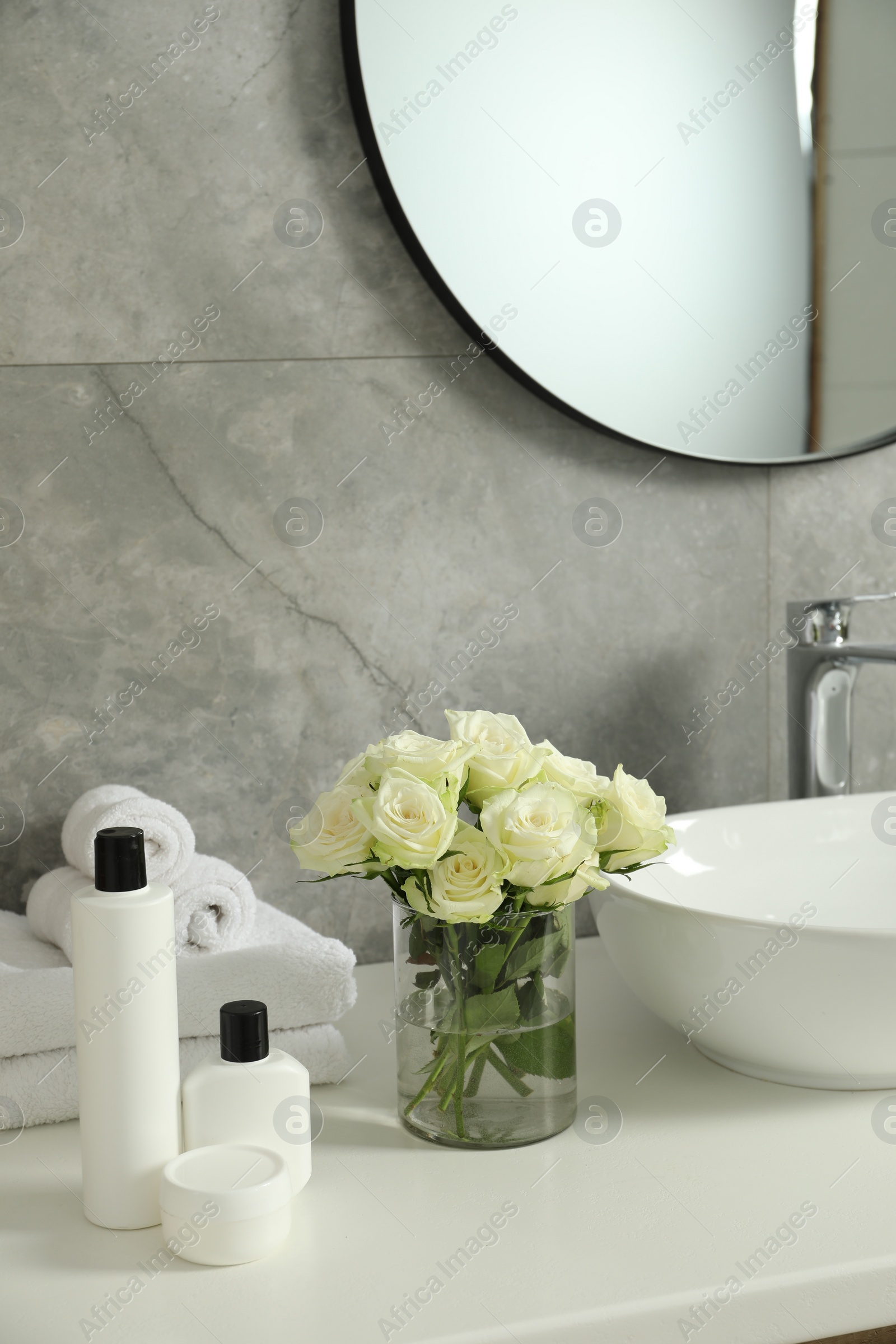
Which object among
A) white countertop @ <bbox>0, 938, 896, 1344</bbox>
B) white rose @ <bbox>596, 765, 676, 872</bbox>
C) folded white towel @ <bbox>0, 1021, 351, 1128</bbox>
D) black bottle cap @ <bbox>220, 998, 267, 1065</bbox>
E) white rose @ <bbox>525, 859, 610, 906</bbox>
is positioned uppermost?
white rose @ <bbox>596, 765, 676, 872</bbox>

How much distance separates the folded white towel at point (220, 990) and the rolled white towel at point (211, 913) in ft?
0.10

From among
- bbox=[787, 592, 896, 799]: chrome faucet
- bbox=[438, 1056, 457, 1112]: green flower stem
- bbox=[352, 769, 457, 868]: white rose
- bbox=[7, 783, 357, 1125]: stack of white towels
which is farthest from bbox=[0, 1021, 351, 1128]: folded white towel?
bbox=[787, 592, 896, 799]: chrome faucet

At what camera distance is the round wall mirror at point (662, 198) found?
1018 mm

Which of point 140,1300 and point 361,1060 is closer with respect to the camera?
point 140,1300

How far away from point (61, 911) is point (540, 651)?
0.51 metres

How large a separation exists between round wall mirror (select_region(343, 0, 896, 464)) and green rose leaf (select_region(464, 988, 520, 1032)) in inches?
23.3

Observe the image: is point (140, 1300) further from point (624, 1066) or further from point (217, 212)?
point (217, 212)

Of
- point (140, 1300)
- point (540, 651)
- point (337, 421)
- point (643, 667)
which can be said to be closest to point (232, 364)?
point (337, 421)

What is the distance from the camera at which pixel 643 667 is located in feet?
3.76

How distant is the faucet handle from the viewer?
1.10 m

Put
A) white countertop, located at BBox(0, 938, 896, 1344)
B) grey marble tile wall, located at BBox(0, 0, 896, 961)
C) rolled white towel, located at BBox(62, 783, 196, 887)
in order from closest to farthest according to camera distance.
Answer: white countertop, located at BBox(0, 938, 896, 1344)
rolled white towel, located at BBox(62, 783, 196, 887)
grey marble tile wall, located at BBox(0, 0, 896, 961)

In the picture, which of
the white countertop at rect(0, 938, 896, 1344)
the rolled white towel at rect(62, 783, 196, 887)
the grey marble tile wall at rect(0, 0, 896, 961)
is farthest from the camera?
the grey marble tile wall at rect(0, 0, 896, 961)

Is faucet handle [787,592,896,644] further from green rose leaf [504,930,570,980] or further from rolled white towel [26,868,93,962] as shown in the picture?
rolled white towel [26,868,93,962]

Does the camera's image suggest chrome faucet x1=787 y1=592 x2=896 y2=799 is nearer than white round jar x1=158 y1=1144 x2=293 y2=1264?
No
